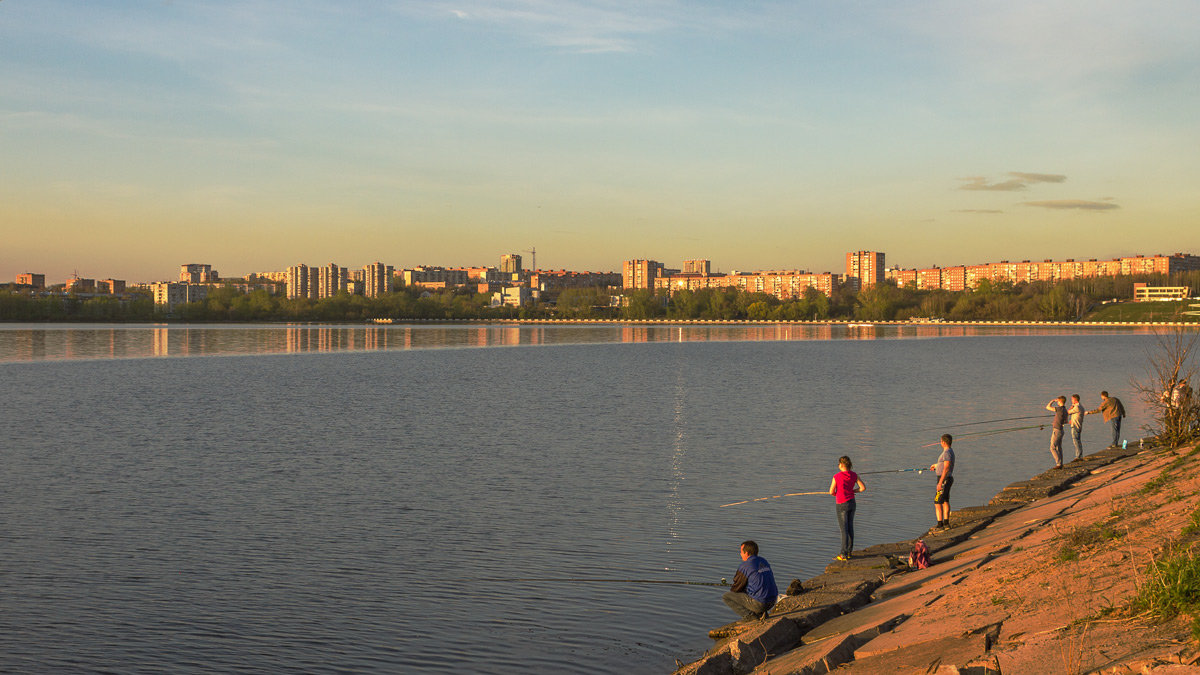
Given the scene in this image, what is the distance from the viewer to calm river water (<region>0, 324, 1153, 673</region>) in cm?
1263

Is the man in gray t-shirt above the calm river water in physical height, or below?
above

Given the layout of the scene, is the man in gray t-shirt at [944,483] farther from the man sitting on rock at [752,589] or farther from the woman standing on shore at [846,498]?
the man sitting on rock at [752,589]

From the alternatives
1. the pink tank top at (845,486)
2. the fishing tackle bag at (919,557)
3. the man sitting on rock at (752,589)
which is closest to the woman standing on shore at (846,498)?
the pink tank top at (845,486)

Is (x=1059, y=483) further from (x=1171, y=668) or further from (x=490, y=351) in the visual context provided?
(x=490, y=351)

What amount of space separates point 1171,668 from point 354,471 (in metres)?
21.8

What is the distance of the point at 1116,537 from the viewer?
12328 mm

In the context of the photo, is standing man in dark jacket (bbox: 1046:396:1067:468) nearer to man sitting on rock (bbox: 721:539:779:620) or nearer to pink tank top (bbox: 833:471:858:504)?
pink tank top (bbox: 833:471:858:504)

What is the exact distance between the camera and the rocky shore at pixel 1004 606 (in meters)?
8.49

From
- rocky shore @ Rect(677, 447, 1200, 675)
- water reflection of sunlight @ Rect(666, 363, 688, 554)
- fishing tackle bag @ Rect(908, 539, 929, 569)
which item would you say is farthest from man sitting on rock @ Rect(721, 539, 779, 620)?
water reflection of sunlight @ Rect(666, 363, 688, 554)

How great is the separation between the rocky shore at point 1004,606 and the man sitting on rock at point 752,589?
7.4 inches

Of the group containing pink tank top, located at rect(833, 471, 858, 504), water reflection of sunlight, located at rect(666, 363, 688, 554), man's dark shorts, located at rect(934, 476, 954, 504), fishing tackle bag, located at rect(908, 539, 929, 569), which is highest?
pink tank top, located at rect(833, 471, 858, 504)

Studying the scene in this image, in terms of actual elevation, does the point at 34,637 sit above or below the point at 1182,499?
below

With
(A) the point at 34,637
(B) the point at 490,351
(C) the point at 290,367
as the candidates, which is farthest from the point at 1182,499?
(B) the point at 490,351

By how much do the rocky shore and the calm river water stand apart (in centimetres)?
129
